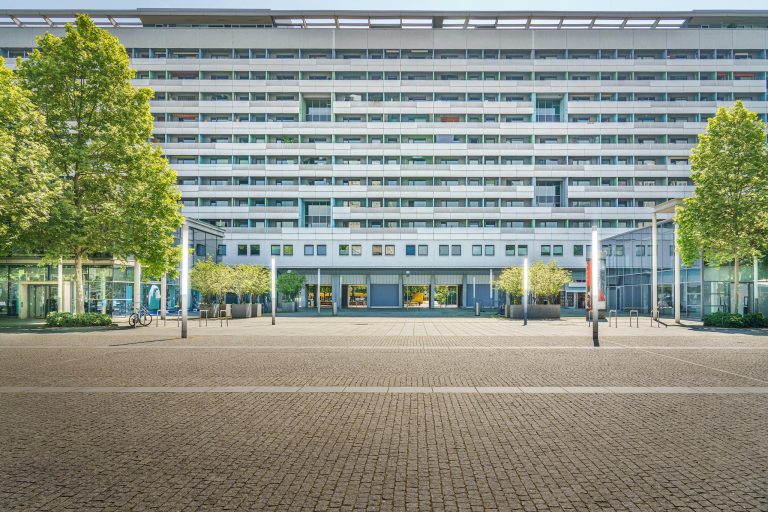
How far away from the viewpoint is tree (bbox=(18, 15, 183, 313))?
27.1 metres

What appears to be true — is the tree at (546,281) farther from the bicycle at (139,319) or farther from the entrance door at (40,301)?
the entrance door at (40,301)

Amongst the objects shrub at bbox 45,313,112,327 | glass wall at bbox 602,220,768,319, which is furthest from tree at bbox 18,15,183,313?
glass wall at bbox 602,220,768,319

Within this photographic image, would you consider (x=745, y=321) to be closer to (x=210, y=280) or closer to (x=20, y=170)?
(x=210, y=280)

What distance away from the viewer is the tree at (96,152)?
27078 millimetres

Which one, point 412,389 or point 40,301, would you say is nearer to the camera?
point 412,389

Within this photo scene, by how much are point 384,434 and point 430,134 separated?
58.4 m

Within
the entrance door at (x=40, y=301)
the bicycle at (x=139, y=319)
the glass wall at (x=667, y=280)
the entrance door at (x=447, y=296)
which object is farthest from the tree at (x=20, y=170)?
the entrance door at (x=447, y=296)

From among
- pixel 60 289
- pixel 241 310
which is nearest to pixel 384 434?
pixel 60 289

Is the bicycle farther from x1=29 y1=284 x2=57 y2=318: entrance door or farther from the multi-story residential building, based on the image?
the multi-story residential building

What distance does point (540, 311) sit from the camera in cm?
3919

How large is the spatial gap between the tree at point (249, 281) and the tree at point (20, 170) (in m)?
17.6

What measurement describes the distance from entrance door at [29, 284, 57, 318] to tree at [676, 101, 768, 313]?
3921 cm

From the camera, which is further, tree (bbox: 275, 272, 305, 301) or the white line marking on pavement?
tree (bbox: 275, 272, 305, 301)

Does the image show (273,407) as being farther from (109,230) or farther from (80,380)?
(109,230)
